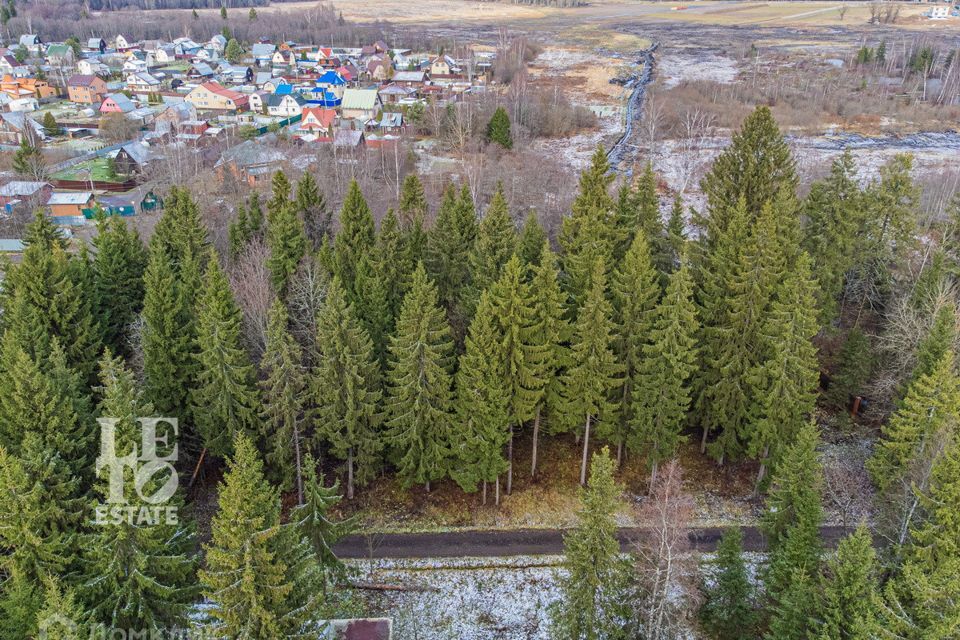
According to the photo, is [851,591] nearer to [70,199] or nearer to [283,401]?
[283,401]

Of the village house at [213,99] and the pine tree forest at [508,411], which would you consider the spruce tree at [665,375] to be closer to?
the pine tree forest at [508,411]

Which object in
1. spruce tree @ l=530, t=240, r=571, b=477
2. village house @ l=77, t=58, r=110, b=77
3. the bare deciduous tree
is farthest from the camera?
village house @ l=77, t=58, r=110, b=77

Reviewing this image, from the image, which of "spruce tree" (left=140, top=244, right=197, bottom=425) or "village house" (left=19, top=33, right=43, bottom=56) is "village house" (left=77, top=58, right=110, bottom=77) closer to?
"village house" (left=19, top=33, right=43, bottom=56)

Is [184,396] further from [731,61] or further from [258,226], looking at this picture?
[731,61]

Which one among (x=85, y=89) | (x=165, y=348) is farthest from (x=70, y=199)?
(x=85, y=89)

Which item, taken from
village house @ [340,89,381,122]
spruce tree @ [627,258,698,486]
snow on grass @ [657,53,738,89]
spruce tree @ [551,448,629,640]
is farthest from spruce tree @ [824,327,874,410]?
snow on grass @ [657,53,738,89]

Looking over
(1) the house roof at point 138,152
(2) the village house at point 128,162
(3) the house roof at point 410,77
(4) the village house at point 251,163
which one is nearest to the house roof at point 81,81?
(1) the house roof at point 138,152
